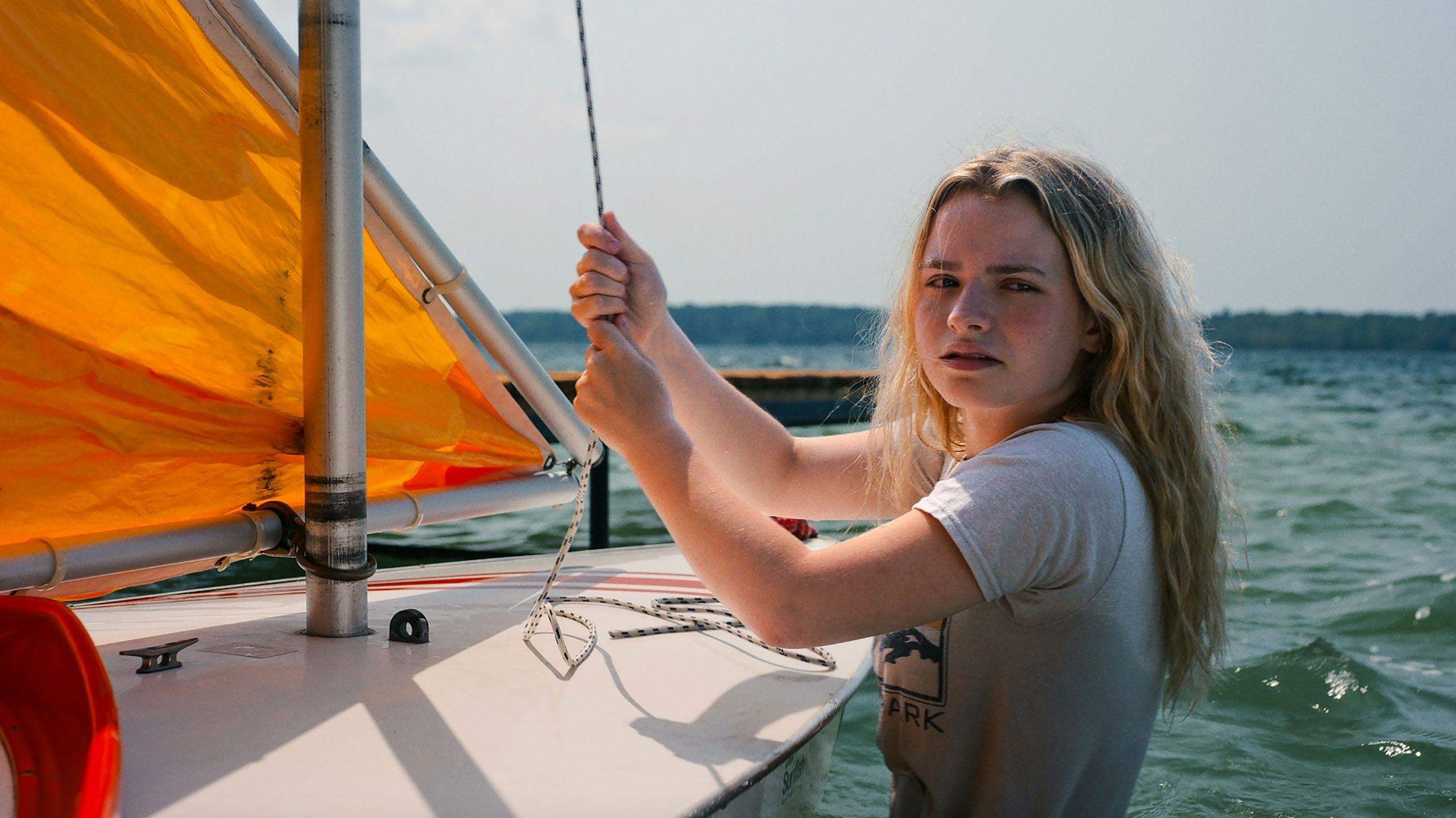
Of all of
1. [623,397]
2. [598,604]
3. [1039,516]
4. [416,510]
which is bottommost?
[598,604]

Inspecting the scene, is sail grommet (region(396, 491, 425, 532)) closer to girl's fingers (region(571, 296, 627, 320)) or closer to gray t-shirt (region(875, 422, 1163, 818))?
girl's fingers (region(571, 296, 627, 320))

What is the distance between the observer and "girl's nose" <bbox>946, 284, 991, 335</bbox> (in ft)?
4.44

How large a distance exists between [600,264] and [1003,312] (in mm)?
528

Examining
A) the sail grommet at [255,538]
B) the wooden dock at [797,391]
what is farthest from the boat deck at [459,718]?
the wooden dock at [797,391]

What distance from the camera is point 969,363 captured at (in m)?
1.39

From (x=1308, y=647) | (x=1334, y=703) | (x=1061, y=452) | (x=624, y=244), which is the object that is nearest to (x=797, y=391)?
(x=1308, y=647)

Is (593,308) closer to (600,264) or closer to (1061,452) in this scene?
(600,264)

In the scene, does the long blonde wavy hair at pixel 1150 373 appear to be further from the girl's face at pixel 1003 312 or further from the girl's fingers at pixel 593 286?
the girl's fingers at pixel 593 286

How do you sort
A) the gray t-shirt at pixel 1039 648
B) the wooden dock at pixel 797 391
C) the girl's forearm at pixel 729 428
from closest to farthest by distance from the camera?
the gray t-shirt at pixel 1039 648
the girl's forearm at pixel 729 428
the wooden dock at pixel 797 391

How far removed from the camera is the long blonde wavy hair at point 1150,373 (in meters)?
1.37

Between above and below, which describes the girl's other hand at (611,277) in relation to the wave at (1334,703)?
above

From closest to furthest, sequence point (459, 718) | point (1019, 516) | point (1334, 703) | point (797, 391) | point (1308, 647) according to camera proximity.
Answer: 1. point (1019, 516)
2. point (459, 718)
3. point (1334, 703)
4. point (1308, 647)
5. point (797, 391)

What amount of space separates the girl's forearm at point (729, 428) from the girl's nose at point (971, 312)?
53 cm

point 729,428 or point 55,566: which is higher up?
point 729,428
